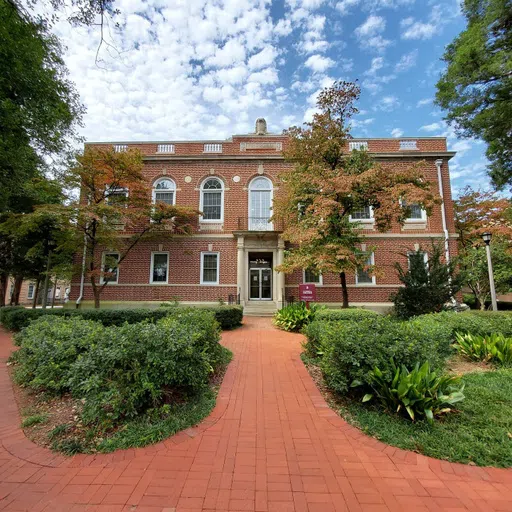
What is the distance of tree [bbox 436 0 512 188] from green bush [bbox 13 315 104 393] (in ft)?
37.5

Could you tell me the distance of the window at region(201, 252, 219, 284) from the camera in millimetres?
14974

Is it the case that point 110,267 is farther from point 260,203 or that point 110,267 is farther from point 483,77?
point 483,77

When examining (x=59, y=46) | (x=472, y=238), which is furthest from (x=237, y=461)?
(x=472, y=238)

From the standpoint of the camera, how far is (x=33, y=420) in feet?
10.8

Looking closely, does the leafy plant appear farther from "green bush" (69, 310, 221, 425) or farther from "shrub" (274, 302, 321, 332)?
"shrub" (274, 302, 321, 332)

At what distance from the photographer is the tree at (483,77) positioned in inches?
298

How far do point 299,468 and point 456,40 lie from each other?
503 inches

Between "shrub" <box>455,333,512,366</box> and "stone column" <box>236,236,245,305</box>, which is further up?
"stone column" <box>236,236,245,305</box>

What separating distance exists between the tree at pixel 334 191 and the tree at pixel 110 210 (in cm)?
625

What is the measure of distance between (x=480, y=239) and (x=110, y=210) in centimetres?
2145

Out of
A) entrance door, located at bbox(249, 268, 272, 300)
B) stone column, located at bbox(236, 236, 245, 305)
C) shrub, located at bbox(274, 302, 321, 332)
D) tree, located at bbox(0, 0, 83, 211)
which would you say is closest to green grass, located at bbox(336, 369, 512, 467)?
shrub, located at bbox(274, 302, 321, 332)

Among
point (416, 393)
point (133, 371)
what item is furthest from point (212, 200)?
point (416, 393)

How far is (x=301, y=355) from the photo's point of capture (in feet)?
20.3

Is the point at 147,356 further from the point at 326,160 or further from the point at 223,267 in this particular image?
the point at 223,267
